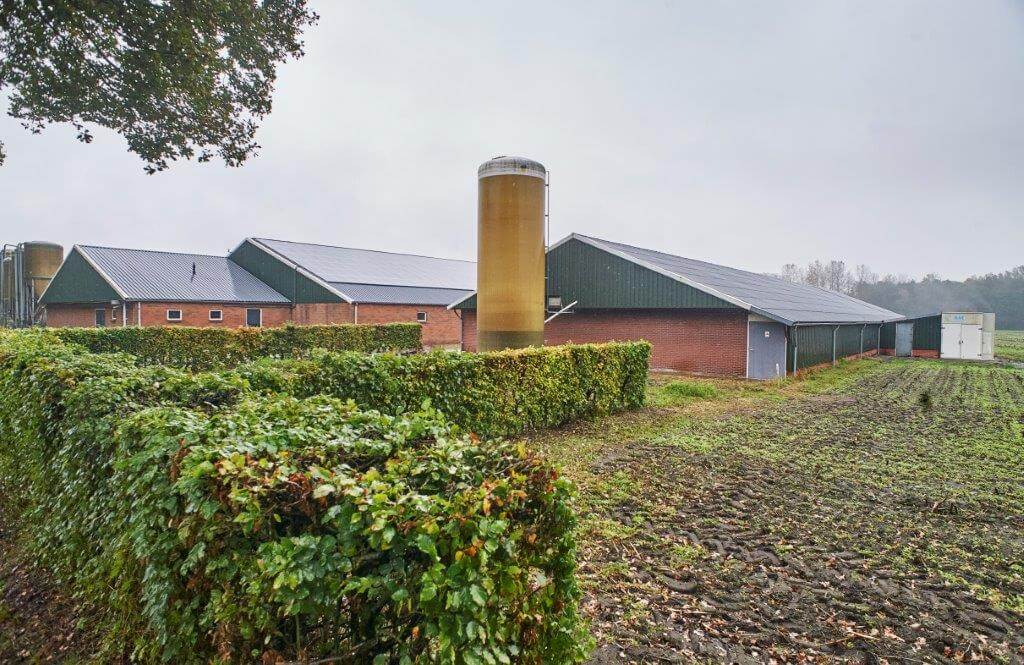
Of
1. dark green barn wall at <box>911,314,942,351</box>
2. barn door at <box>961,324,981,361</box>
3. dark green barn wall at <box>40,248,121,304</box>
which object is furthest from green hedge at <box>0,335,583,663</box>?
dark green barn wall at <box>911,314,942,351</box>

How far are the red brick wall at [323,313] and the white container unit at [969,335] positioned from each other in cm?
3275

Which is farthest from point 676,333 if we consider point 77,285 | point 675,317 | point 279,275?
point 77,285

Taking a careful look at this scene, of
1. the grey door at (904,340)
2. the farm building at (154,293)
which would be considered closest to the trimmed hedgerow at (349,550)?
the farm building at (154,293)

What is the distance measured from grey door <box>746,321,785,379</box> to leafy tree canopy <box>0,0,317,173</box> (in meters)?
16.7

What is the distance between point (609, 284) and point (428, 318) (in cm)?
1727

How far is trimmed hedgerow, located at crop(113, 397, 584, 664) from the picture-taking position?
2.23 m

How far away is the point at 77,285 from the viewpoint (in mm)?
32531

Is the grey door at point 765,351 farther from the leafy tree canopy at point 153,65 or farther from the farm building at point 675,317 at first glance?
the leafy tree canopy at point 153,65

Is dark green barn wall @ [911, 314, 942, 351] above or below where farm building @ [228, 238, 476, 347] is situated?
below

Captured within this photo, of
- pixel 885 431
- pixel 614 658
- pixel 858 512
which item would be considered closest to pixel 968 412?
pixel 885 431

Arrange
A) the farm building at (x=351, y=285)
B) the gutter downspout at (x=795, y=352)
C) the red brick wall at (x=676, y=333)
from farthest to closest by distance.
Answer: the farm building at (x=351, y=285) → the gutter downspout at (x=795, y=352) → the red brick wall at (x=676, y=333)

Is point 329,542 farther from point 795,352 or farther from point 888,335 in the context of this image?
point 888,335

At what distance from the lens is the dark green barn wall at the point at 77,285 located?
3041cm

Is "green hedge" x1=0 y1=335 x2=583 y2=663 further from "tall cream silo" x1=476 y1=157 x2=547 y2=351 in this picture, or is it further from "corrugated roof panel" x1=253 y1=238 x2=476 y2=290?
"corrugated roof panel" x1=253 y1=238 x2=476 y2=290
